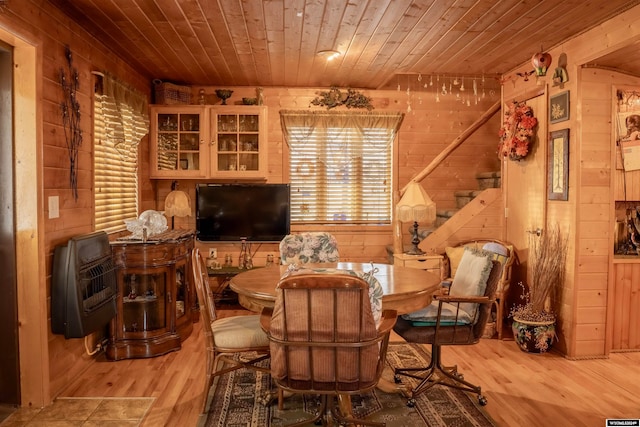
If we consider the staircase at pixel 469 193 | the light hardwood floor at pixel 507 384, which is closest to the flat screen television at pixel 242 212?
the light hardwood floor at pixel 507 384

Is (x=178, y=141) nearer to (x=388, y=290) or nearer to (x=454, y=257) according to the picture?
(x=454, y=257)

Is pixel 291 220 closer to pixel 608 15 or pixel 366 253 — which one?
pixel 366 253

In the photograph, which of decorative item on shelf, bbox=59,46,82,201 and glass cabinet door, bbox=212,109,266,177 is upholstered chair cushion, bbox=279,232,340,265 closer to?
decorative item on shelf, bbox=59,46,82,201

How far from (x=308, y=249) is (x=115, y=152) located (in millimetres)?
1905

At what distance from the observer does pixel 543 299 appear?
4145 millimetres

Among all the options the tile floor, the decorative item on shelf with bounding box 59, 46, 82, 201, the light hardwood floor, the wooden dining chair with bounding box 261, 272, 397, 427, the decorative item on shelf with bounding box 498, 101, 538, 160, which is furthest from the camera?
the decorative item on shelf with bounding box 498, 101, 538, 160

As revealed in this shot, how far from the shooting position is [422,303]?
2.84 meters

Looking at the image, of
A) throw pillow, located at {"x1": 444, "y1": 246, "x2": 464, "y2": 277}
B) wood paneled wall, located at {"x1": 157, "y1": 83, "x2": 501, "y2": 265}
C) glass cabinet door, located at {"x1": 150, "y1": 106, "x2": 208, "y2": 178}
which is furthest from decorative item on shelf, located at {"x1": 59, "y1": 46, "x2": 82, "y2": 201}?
throw pillow, located at {"x1": 444, "y1": 246, "x2": 464, "y2": 277}

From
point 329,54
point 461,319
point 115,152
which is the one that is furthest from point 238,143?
point 461,319

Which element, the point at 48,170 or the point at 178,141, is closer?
the point at 48,170

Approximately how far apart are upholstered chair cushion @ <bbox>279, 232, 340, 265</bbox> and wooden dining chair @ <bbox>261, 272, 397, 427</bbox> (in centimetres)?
167

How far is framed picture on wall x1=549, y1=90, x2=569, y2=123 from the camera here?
405 centimetres

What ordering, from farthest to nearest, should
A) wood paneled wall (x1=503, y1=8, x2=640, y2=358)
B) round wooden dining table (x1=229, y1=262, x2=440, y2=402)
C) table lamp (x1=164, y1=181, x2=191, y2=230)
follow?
table lamp (x1=164, y1=181, x2=191, y2=230) → wood paneled wall (x1=503, y1=8, x2=640, y2=358) → round wooden dining table (x1=229, y1=262, x2=440, y2=402)

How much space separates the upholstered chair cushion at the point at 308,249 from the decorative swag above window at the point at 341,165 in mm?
1843
